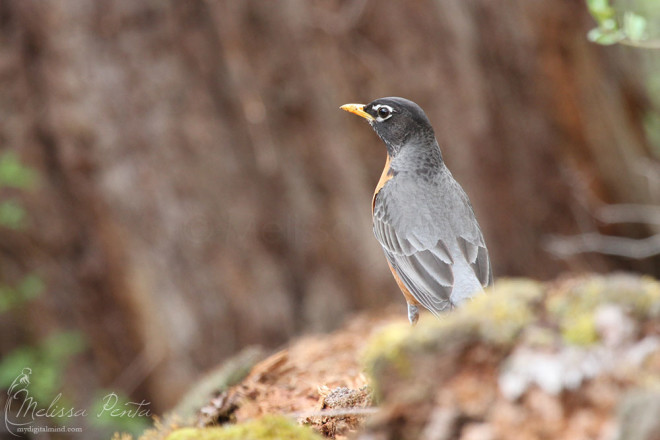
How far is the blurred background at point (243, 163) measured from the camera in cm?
717

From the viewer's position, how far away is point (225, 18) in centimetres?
738

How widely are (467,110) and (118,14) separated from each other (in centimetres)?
425

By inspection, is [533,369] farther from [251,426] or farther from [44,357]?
[44,357]

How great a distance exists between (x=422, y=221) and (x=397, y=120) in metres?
0.84

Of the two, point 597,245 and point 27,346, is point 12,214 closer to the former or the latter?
point 27,346

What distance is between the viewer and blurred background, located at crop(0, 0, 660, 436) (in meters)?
7.17

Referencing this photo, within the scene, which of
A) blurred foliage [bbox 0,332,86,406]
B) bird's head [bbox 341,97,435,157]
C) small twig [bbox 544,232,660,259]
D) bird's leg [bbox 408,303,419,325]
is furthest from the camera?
small twig [bbox 544,232,660,259]

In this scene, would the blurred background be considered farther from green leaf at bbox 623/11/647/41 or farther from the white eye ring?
green leaf at bbox 623/11/647/41

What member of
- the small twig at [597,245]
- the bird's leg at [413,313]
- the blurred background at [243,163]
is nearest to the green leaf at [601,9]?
the bird's leg at [413,313]

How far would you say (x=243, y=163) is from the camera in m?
7.57

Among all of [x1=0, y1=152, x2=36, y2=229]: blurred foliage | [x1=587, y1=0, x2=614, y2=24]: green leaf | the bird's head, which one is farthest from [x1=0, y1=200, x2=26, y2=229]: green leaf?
[x1=587, y1=0, x2=614, y2=24]: green leaf

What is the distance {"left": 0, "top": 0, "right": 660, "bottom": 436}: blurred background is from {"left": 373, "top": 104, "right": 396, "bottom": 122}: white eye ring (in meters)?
2.78

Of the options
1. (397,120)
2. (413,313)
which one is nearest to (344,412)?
(413,313)

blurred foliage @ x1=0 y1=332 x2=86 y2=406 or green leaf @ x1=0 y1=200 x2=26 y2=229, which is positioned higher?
green leaf @ x1=0 y1=200 x2=26 y2=229
